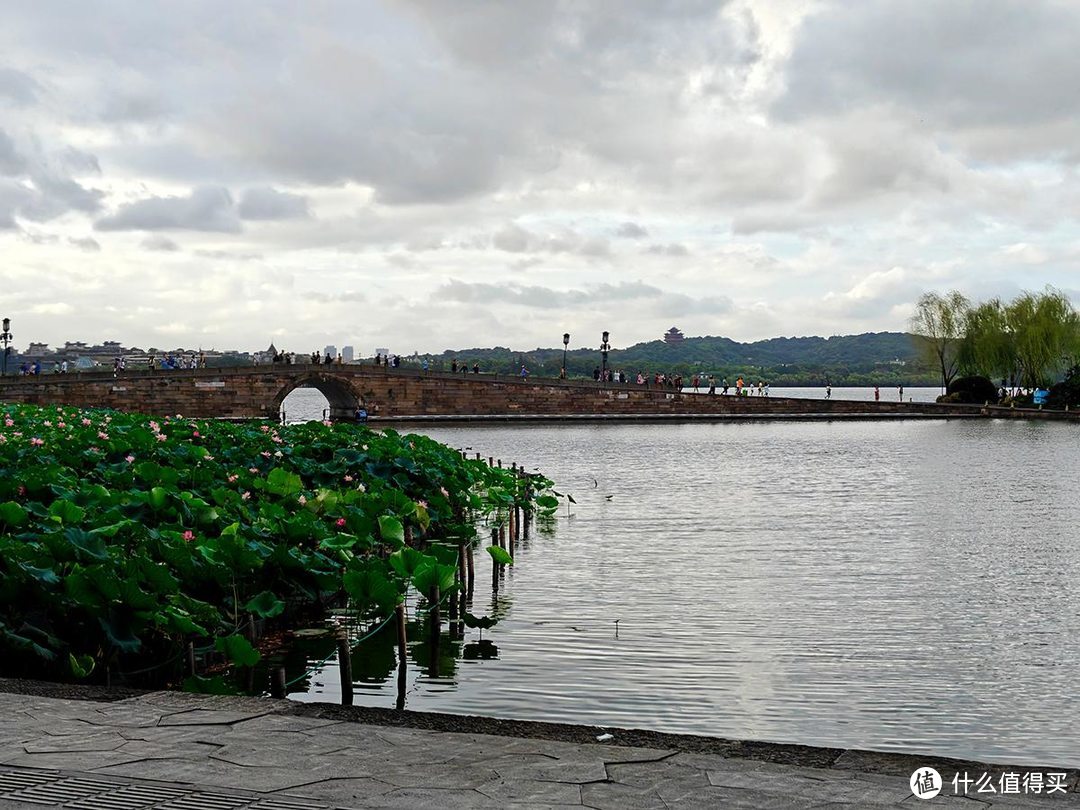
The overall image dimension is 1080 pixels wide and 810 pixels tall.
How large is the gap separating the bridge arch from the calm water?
44338 mm

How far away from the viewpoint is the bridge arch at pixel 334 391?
7194 centimetres

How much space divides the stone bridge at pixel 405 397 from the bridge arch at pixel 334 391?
0.08 m

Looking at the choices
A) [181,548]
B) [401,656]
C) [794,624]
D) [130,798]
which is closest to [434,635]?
[401,656]

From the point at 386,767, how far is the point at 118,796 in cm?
113

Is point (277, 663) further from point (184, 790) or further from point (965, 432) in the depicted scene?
point (965, 432)

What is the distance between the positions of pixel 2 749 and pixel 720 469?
34.0m

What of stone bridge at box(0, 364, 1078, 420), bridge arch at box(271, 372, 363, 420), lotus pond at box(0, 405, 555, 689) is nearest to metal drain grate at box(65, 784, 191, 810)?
lotus pond at box(0, 405, 555, 689)

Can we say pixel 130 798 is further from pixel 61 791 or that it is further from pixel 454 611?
pixel 454 611

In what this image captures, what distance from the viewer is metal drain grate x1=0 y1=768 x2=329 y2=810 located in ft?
15.2

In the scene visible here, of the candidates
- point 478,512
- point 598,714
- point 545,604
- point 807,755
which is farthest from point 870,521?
point 807,755

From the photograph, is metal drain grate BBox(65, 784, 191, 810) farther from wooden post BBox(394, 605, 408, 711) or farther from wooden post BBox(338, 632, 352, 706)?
wooden post BBox(394, 605, 408, 711)

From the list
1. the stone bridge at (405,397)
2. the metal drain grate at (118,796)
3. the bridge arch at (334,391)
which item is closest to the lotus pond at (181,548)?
the metal drain grate at (118,796)

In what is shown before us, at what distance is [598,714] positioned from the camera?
9242 millimetres

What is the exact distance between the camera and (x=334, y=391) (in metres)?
78.1
